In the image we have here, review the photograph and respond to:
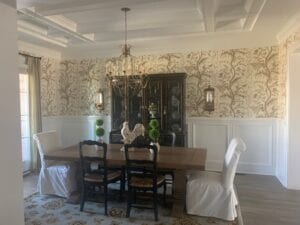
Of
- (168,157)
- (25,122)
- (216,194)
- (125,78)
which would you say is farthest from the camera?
(25,122)

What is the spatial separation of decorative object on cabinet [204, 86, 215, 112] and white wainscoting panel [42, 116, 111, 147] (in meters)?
2.25

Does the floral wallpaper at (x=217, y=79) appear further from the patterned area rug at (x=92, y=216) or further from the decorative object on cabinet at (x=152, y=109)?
the patterned area rug at (x=92, y=216)

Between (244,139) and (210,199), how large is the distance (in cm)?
234

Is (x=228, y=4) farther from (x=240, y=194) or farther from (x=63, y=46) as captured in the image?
(x=63, y=46)

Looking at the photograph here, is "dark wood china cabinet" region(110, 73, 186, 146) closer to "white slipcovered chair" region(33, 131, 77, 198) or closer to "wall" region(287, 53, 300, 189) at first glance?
"white slipcovered chair" region(33, 131, 77, 198)

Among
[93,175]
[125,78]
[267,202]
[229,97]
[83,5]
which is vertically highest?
[83,5]

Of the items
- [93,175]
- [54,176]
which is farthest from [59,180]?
[93,175]

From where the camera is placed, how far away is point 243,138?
523 centimetres

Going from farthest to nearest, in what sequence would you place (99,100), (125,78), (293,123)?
(99,100) < (125,78) < (293,123)

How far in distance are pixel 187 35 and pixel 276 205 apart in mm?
3157

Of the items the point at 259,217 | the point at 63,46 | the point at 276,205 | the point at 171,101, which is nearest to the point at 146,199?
the point at 259,217

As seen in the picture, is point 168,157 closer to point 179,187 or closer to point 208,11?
point 179,187

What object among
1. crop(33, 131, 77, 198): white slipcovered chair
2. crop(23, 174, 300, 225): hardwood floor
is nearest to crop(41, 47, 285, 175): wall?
crop(23, 174, 300, 225): hardwood floor

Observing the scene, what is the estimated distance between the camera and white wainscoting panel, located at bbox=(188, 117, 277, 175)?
5.11 m
